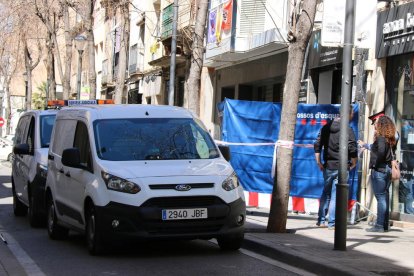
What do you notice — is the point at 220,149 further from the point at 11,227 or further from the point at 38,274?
the point at 11,227

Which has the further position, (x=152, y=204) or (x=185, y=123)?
(x=185, y=123)

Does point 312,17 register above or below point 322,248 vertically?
above

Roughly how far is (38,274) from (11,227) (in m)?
5.12

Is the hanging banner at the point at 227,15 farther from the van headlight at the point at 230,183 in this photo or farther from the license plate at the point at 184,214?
the license plate at the point at 184,214

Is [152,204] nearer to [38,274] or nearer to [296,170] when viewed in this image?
[38,274]

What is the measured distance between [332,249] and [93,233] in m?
2.99

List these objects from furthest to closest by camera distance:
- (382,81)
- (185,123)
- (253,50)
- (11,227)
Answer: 1. (253,50)
2. (382,81)
3. (11,227)
4. (185,123)

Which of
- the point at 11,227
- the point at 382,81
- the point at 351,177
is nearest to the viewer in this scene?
the point at 11,227

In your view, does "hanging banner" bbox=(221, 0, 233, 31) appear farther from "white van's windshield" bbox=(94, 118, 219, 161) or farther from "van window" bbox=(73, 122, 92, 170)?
"white van's windshield" bbox=(94, 118, 219, 161)

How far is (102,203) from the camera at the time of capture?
9.40m

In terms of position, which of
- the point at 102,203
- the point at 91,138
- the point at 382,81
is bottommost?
the point at 102,203

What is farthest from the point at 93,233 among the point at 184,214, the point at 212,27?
the point at 212,27

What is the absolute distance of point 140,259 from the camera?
376 inches

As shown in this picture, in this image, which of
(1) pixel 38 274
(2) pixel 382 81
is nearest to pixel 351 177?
(2) pixel 382 81
